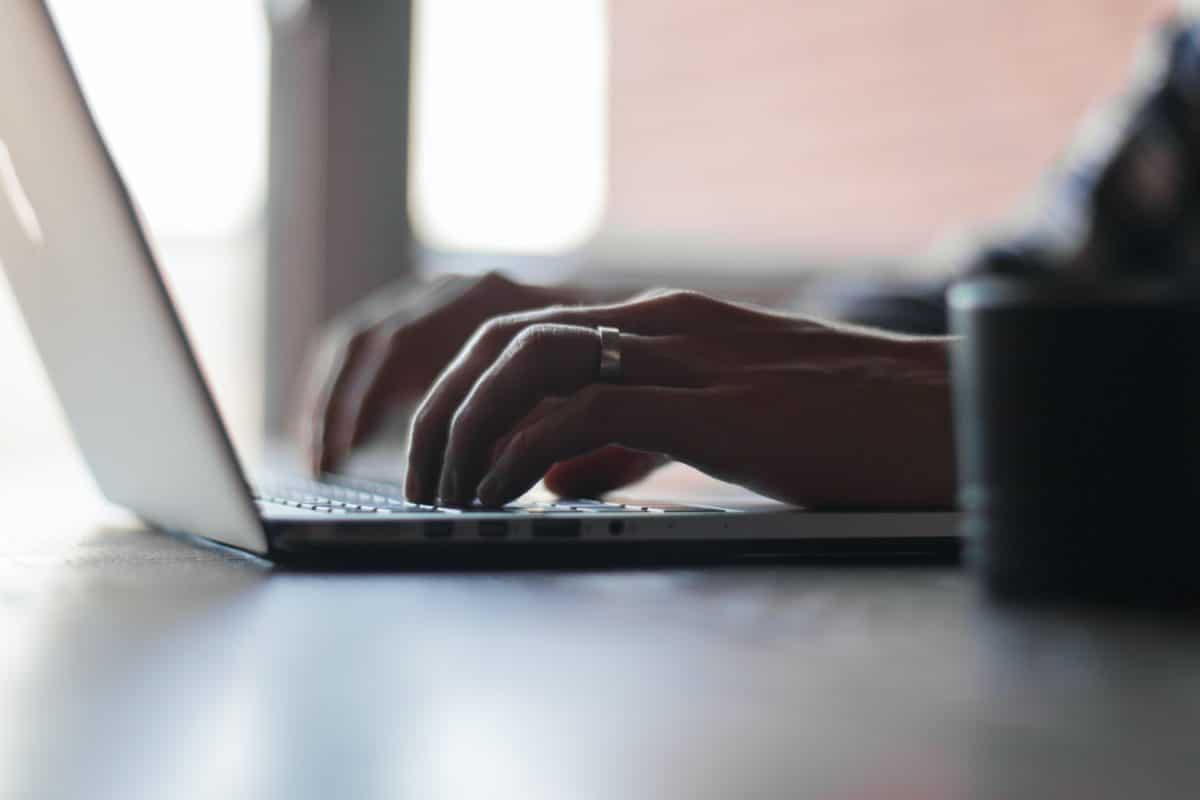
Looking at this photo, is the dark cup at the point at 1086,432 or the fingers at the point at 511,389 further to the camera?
the fingers at the point at 511,389

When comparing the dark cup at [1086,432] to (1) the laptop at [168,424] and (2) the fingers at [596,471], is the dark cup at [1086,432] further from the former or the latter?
(2) the fingers at [596,471]

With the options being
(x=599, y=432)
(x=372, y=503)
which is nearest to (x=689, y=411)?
(x=599, y=432)

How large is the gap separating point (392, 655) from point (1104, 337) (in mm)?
221

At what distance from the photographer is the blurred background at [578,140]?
2.57 m

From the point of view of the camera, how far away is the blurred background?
101 inches

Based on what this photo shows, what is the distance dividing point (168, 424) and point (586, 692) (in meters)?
0.33

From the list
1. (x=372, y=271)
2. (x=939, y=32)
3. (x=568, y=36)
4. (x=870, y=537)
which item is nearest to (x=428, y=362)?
(x=870, y=537)

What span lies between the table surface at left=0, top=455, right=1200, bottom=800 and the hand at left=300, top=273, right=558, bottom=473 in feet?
2.26

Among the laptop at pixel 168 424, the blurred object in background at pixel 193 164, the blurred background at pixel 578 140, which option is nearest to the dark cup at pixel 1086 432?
the laptop at pixel 168 424

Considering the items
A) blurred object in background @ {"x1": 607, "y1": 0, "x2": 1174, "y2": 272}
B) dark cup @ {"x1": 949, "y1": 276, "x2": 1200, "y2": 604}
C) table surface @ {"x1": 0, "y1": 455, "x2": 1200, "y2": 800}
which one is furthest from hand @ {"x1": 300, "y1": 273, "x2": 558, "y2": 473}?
blurred object in background @ {"x1": 607, "y1": 0, "x2": 1174, "y2": 272}

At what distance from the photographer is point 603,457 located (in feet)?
2.61

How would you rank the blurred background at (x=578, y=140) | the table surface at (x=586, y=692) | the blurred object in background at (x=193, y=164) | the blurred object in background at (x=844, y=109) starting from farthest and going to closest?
the blurred object in background at (x=844, y=109) → the blurred background at (x=578, y=140) → the blurred object in background at (x=193, y=164) → the table surface at (x=586, y=692)

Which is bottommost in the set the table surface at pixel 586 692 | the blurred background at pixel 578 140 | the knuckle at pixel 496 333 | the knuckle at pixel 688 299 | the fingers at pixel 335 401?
the fingers at pixel 335 401

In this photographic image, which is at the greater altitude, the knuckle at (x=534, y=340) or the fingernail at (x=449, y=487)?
the knuckle at (x=534, y=340)
